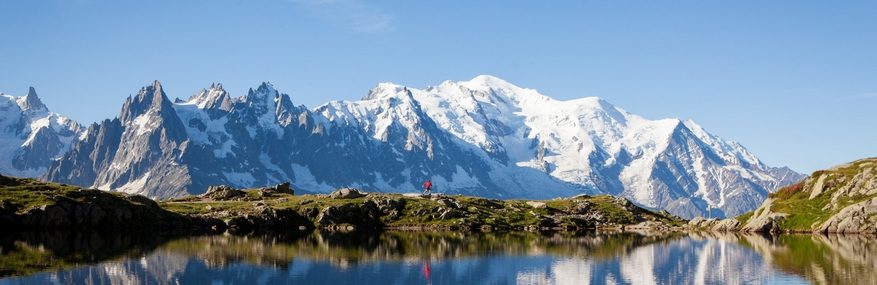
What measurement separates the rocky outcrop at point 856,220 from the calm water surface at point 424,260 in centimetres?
812

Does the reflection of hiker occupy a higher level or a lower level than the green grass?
lower

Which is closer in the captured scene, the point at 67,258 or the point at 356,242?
the point at 67,258

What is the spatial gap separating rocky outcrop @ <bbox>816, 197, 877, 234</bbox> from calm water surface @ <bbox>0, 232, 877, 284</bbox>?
8117mm

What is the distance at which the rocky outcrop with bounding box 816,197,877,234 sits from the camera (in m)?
178

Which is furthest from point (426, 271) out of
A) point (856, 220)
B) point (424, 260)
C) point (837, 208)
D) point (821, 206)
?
point (821, 206)

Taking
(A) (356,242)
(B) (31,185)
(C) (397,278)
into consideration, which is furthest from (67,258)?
(B) (31,185)

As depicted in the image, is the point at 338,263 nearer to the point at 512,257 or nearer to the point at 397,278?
the point at 397,278

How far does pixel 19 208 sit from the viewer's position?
174 m

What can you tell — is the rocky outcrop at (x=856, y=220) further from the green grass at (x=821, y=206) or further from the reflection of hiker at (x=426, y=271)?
the reflection of hiker at (x=426, y=271)

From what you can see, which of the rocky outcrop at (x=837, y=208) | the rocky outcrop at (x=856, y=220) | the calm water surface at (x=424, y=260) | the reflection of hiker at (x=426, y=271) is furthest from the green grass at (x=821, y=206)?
the reflection of hiker at (x=426, y=271)

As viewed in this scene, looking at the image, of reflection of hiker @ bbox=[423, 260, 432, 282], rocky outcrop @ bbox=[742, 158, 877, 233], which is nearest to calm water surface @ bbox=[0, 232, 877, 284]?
reflection of hiker @ bbox=[423, 260, 432, 282]

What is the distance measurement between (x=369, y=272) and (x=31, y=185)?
105823 mm

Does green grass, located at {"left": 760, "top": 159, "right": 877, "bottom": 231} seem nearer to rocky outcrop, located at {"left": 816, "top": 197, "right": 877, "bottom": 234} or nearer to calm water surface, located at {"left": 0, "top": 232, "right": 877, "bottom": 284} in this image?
rocky outcrop, located at {"left": 816, "top": 197, "right": 877, "bottom": 234}

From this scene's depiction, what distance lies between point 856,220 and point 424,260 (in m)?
93.2
